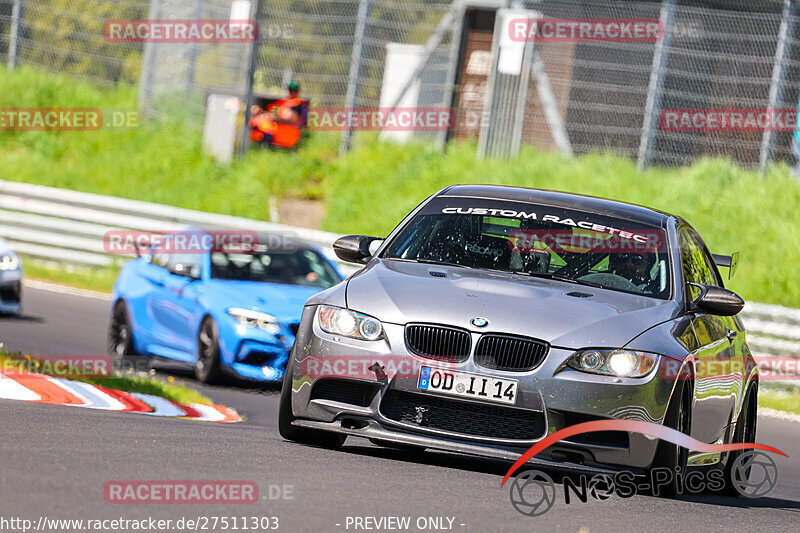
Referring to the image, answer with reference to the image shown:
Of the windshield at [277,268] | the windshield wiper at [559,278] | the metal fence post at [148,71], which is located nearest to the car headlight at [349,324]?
the windshield wiper at [559,278]

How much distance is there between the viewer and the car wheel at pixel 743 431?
8438mm

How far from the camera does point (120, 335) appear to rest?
45.0ft

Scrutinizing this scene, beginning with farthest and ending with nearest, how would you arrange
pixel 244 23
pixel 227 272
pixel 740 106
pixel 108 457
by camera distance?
pixel 244 23 → pixel 740 106 → pixel 227 272 → pixel 108 457

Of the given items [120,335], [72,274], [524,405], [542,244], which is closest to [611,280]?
[542,244]

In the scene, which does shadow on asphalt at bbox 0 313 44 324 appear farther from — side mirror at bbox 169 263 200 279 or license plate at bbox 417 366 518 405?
license plate at bbox 417 366 518 405

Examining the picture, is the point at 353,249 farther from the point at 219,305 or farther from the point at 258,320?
the point at 219,305

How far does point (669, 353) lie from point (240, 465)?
215 cm

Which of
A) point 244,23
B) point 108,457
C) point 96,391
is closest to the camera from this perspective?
point 108,457

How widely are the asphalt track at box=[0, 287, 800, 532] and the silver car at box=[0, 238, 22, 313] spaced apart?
700 centimetres

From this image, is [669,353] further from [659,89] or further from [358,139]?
[358,139]

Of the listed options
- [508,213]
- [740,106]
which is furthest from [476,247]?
[740,106]

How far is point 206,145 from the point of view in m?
25.5

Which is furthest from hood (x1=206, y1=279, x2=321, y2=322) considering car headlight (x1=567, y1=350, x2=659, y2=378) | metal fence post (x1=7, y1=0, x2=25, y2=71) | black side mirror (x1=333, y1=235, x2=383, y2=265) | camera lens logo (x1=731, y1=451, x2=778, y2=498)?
metal fence post (x1=7, y1=0, x2=25, y2=71)

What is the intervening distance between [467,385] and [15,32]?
21022mm
